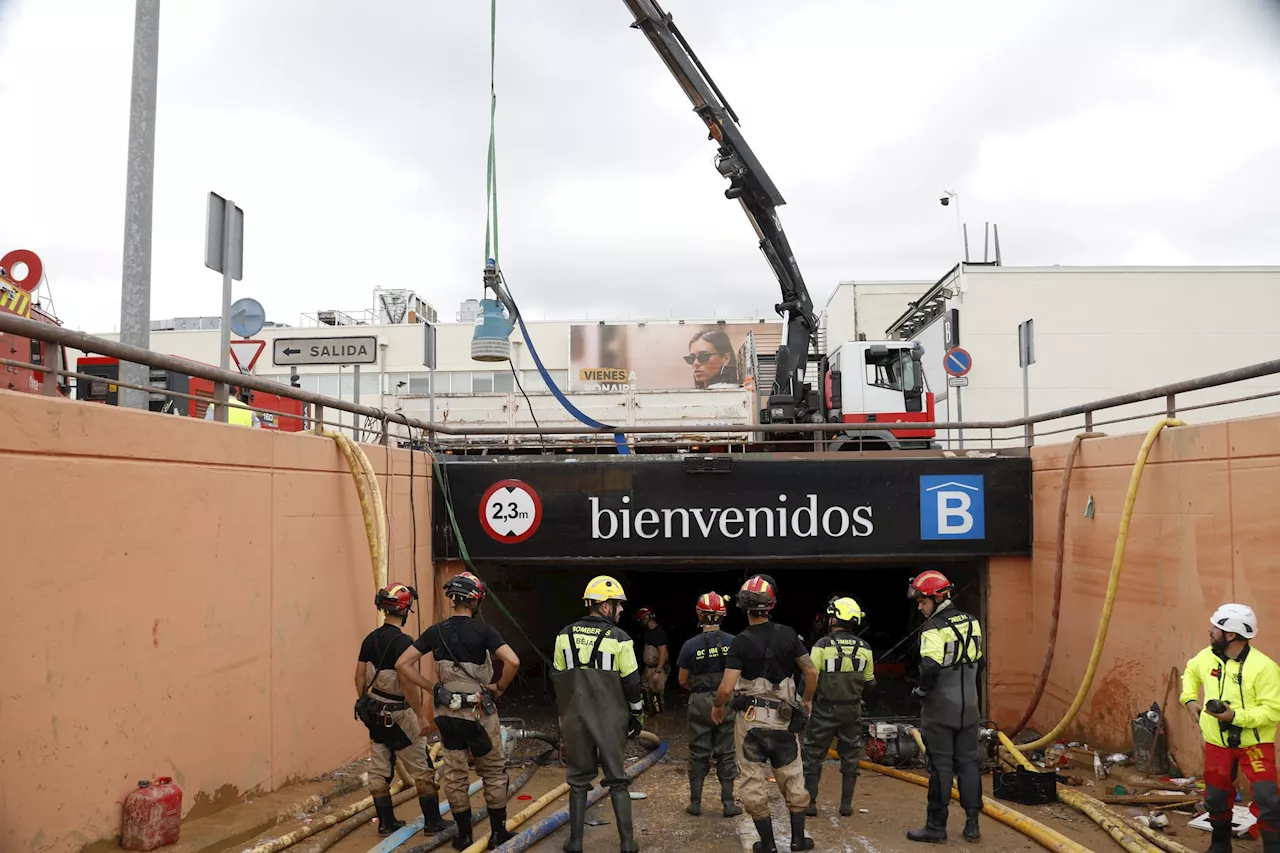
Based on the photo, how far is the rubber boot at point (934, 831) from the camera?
7184 mm

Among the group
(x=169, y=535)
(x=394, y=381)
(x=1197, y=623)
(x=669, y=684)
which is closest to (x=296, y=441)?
(x=169, y=535)

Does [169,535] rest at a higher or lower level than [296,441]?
lower

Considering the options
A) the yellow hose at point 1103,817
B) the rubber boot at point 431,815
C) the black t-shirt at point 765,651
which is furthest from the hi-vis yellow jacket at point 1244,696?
the rubber boot at point 431,815

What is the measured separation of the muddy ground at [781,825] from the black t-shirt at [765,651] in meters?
1.41

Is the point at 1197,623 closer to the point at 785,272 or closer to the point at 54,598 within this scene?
the point at 54,598

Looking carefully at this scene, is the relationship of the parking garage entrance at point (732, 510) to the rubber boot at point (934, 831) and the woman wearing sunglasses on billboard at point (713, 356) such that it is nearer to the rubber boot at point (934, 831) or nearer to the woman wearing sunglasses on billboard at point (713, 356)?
the rubber boot at point (934, 831)

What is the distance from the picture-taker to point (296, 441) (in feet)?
26.9

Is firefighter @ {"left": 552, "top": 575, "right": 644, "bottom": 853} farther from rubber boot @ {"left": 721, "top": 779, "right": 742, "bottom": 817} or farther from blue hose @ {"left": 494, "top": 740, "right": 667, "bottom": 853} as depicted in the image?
rubber boot @ {"left": 721, "top": 779, "right": 742, "bottom": 817}

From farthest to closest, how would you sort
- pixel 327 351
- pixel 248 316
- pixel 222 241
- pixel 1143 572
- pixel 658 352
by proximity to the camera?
1. pixel 658 352
2. pixel 327 351
3. pixel 248 316
4. pixel 1143 572
5. pixel 222 241

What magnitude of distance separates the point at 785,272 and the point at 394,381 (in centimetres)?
2577

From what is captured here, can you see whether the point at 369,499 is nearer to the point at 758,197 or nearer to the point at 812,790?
the point at 812,790

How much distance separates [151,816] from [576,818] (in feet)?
9.16

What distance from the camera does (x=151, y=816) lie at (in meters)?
5.71

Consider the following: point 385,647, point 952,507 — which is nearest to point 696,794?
point 385,647
